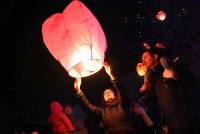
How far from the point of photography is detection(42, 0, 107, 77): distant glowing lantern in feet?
21.0

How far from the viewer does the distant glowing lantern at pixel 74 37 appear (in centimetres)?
640

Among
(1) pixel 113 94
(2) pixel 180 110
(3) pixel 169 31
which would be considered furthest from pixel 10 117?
(3) pixel 169 31

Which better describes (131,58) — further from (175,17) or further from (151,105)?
(151,105)

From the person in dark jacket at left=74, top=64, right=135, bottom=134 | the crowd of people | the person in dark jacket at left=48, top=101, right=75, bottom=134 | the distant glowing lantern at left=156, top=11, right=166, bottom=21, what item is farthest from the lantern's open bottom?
the distant glowing lantern at left=156, top=11, right=166, bottom=21

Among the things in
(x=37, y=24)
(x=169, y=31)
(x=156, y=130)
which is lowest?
(x=156, y=130)

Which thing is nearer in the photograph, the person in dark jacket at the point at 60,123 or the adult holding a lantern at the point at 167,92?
the adult holding a lantern at the point at 167,92

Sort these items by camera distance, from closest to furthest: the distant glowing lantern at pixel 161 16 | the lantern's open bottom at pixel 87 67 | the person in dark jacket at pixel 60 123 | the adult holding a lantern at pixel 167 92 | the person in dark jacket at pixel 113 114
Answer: the adult holding a lantern at pixel 167 92 < the person in dark jacket at pixel 113 114 < the lantern's open bottom at pixel 87 67 < the person in dark jacket at pixel 60 123 < the distant glowing lantern at pixel 161 16

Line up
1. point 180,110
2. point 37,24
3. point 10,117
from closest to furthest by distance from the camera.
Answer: point 180,110, point 10,117, point 37,24

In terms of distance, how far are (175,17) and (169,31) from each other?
60cm

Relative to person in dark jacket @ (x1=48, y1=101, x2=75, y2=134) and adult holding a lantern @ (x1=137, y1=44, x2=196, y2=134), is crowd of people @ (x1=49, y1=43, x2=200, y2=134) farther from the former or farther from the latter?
person in dark jacket @ (x1=48, y1=101, x2=75, y2=134)

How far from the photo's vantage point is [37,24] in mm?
12148

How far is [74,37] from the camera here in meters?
6.40

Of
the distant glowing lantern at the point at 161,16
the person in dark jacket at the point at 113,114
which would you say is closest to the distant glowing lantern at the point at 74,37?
the person in dark jacket at the point at 113,114

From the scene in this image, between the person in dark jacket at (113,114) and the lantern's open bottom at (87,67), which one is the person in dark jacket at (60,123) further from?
the lantern's open bottom at (87,67)
